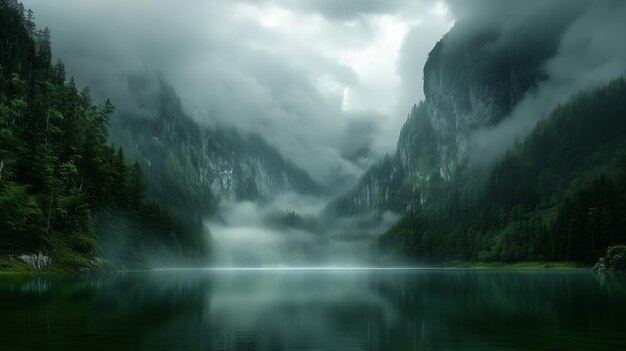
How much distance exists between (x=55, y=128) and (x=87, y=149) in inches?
533

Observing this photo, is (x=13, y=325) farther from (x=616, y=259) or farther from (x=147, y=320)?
(x=616, y=259)

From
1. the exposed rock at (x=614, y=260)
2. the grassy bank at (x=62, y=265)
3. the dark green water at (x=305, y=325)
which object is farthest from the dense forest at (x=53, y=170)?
the exposed rock at (x=614, y=260)

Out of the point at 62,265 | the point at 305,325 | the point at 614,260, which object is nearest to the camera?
the point at 305,325

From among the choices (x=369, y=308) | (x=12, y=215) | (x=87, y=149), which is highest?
(x=87, y=149)

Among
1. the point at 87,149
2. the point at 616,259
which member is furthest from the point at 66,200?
the point at 616,259

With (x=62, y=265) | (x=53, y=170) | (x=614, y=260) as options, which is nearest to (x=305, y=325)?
(x=62, y=265)

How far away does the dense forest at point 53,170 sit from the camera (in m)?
102

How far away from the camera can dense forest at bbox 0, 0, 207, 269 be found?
334ft

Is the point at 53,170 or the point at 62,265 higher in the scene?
the point at 53,170

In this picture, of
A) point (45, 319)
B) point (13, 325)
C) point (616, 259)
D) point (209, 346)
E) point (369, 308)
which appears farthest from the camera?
point (616, 259)

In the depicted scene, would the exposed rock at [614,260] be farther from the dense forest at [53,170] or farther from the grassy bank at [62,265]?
the dense forest at [53,170]

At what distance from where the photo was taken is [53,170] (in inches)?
4336

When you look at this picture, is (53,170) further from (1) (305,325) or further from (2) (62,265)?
(1) (305,325)

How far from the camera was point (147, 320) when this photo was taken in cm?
3384
